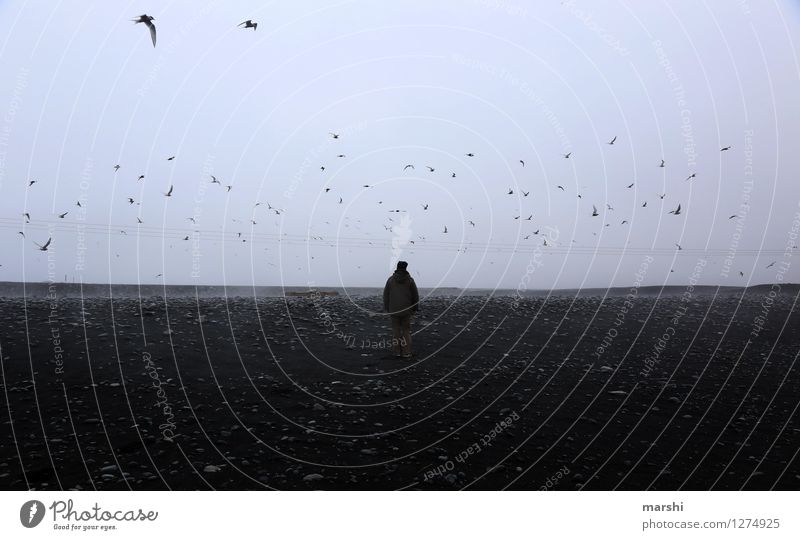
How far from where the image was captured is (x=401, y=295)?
1370 centimetres

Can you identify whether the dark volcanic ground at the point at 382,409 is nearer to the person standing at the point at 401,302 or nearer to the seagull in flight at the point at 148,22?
the person standing at the point at 401,302

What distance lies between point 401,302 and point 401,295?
0.76ft

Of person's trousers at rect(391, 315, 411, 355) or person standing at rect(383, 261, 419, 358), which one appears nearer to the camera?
person standing at rect(383, 261, 419, 358)

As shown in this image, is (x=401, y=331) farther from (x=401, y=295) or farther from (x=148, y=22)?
(x=148, y=22)

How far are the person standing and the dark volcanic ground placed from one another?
64cm

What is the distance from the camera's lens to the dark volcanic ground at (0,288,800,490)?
6246 millimetres

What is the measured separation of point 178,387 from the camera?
9.90 metres

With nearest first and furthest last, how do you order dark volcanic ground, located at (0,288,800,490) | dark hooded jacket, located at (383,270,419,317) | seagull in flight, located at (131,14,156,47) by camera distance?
1. dark volcanic ground, located at (0,288,800,490)
2. seagull in flight, located at (131,14,156,47)
3. dark hooded jacket, located at (383,270,419,317)

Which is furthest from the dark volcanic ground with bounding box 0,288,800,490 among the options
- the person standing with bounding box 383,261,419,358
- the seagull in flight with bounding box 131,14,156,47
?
the seagull in flight with bounding box 131,14,156,47

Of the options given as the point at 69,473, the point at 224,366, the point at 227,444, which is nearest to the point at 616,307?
the point at 224,366

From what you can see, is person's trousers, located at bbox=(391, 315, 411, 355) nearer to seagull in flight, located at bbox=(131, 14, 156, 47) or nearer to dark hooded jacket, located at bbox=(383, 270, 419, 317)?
dark hooded jacket, located at bbox=(383, 270, 419, 317)
